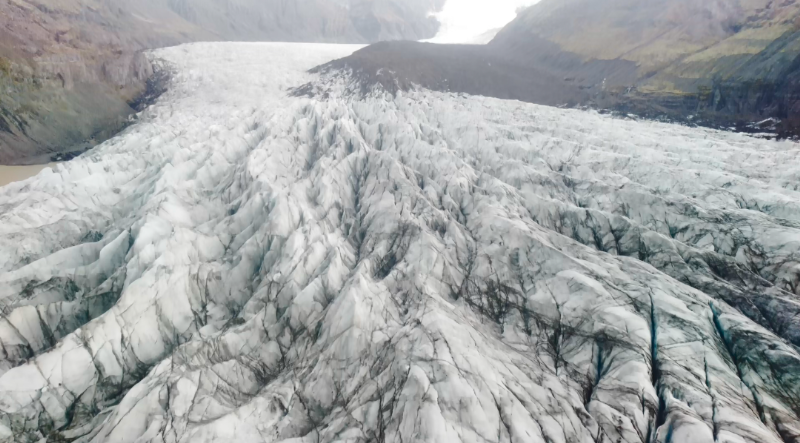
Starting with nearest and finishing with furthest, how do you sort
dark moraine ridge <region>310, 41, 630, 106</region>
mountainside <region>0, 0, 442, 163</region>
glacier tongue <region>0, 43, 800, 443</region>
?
glacier tongue <region>0, 43, 800, 443</region> < mountainside <region>0, 0, 442, 163</region> < dark moraine ridge <region>310, 41, 630, 106</region>

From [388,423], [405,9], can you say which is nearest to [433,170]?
[388,423]

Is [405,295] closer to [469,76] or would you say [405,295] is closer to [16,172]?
[16,172]

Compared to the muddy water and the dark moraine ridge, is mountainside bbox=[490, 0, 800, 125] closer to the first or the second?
the dark moraine ridge

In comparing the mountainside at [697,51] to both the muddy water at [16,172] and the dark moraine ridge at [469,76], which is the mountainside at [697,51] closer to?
the dark moraine ridge at [469,76]

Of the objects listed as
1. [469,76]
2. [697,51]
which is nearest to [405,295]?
[469,76]

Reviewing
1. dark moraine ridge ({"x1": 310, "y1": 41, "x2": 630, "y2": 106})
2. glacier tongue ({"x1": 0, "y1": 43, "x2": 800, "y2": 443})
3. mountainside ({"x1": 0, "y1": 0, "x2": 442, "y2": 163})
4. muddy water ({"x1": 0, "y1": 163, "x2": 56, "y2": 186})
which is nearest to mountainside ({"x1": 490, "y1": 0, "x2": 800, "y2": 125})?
dark moraine ridge ({"x1": 310, "y1": 41, "x2": 630, "y2": 106})

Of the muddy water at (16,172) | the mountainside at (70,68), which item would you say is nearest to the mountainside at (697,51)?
the mountainside at (70,68)
